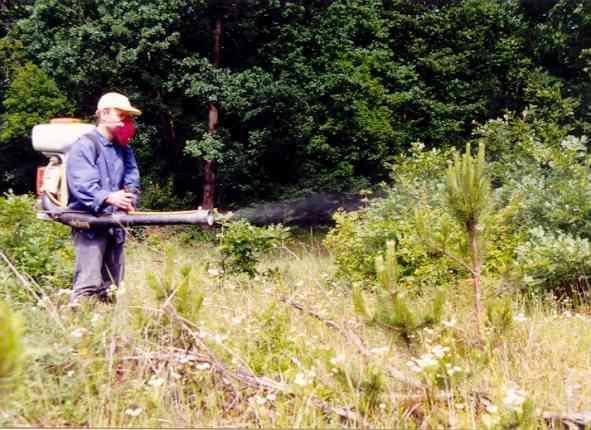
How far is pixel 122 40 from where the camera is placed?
1662 centimetres

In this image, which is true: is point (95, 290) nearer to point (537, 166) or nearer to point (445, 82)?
point (537, 166)

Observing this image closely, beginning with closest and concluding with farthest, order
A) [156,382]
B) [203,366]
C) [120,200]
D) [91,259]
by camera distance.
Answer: [156,382], [203,366], [120,200], [91,259]

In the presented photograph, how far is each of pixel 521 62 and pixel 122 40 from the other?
11767 mm

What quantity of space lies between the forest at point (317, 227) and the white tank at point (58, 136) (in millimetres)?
734

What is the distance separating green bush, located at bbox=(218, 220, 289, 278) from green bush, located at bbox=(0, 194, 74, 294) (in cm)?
142

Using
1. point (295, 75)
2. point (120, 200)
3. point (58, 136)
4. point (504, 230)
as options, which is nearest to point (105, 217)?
point (120, 200)

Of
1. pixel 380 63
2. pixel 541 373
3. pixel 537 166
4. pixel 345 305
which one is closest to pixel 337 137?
pixel 380 63

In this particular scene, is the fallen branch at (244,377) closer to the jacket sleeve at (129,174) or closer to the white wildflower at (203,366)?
the white wildflower at (203,366)

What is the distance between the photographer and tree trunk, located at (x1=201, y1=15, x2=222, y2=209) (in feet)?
59.1

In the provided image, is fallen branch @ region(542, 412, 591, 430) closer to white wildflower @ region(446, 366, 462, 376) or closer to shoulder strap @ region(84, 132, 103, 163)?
white wildflower @ region(446, 366, 462, 376)

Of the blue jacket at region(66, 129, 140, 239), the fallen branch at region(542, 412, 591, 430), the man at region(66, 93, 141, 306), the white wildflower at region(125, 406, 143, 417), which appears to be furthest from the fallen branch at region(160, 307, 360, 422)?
the blue jacket at region(66, 129, 140, 239)

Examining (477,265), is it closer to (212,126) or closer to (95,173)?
(95,173)

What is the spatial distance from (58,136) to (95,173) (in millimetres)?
486

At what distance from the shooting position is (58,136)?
4.17 meters
